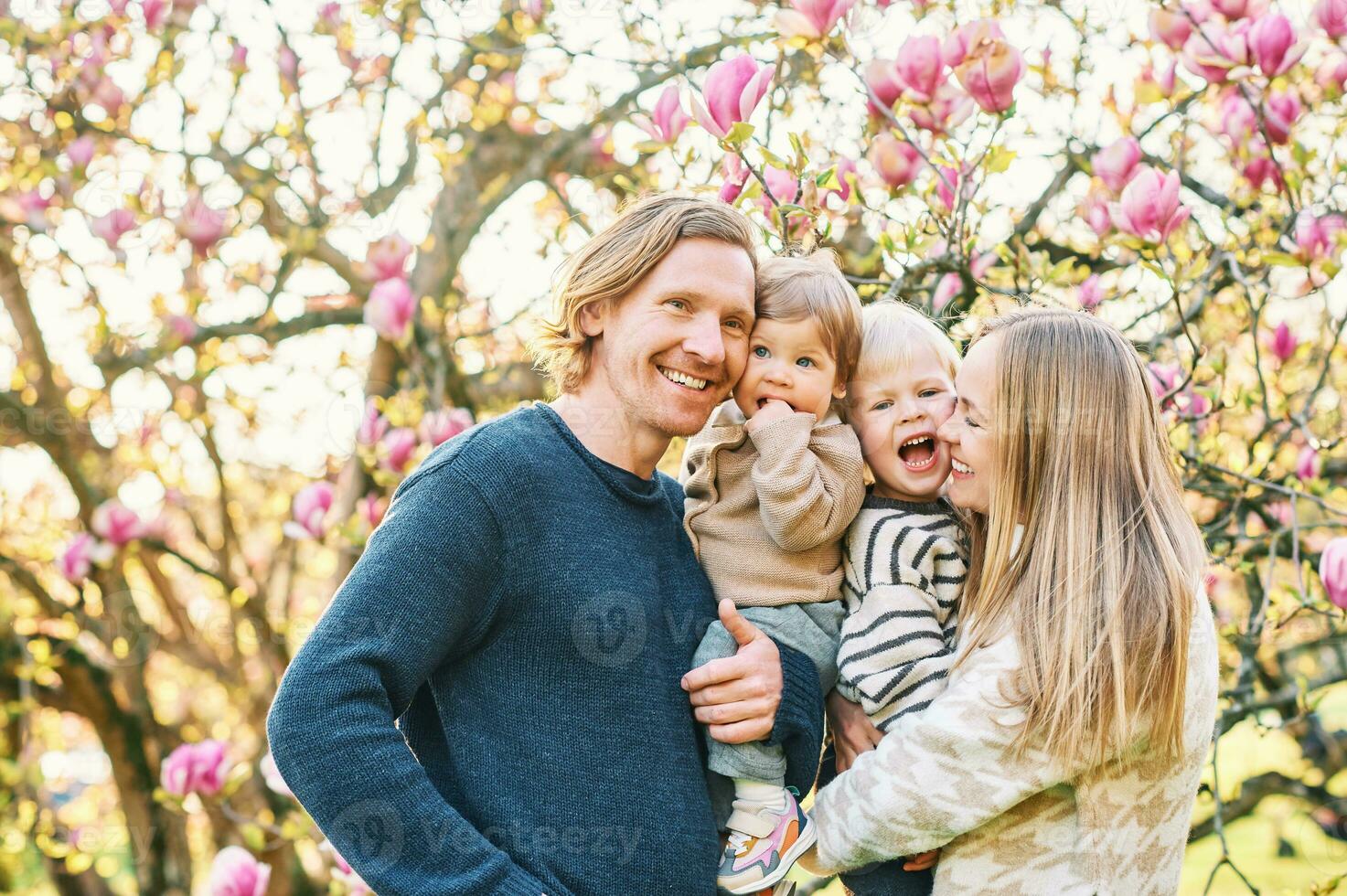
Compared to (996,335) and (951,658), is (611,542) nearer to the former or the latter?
(951,658)

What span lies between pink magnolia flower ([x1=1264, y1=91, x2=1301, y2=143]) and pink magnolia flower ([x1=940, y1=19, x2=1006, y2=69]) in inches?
35.2

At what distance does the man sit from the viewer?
5.28ft

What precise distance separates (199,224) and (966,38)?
2701 mm

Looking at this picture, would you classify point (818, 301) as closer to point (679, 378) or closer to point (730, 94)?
point (679, 378)

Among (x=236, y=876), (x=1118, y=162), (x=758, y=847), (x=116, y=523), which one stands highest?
(x=1118, y=162)

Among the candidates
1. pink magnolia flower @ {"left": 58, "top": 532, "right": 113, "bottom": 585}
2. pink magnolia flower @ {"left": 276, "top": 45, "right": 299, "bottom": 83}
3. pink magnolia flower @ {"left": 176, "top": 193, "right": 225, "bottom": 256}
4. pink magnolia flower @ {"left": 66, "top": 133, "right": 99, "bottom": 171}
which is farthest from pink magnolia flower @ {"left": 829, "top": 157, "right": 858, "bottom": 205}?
pink magnolia flower @ {"left": 58, "top": 532, "right": 113, "bottom": 585}

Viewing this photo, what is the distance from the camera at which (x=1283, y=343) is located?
3.14m

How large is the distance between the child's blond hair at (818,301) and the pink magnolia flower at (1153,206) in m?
0.56

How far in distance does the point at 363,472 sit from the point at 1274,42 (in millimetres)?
2700

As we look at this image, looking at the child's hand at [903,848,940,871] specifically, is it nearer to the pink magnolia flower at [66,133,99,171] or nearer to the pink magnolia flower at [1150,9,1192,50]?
the pink magnolia flower at [1150,9,1192,50]

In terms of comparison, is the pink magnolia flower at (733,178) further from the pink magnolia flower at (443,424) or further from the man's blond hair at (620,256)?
the pink magnolia flower at (443,424)

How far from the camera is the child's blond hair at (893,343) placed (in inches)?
84.2

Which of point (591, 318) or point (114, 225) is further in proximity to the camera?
point (114, 225)

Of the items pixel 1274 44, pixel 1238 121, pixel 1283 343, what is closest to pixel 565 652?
pixel 1274 44
